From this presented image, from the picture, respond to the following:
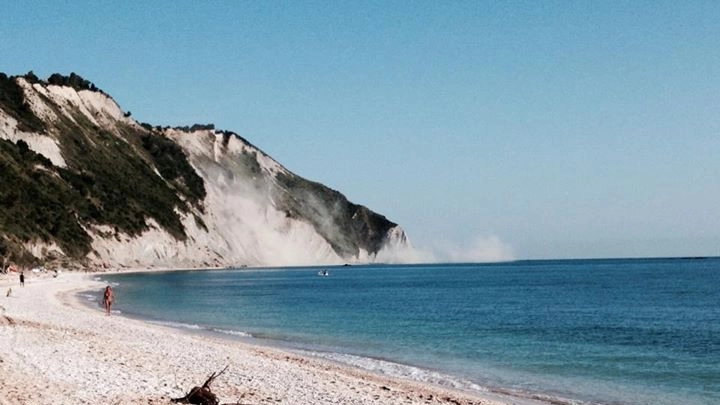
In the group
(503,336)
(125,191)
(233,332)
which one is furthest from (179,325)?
(125,191)

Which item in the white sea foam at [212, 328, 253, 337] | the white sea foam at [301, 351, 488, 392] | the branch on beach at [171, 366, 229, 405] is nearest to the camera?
the branch on beach at [171, 366, 229, 405]

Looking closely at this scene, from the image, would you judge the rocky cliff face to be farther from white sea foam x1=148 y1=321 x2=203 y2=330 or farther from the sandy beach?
the sandy beach

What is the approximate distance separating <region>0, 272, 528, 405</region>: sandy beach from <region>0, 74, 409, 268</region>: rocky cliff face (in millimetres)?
62638

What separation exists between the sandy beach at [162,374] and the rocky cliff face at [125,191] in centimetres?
6264

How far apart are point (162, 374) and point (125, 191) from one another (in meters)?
121

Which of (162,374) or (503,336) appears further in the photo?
(503,336)

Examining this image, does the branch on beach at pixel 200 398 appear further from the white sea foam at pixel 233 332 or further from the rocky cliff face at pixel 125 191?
the rocky cliff face at pixel 125 191

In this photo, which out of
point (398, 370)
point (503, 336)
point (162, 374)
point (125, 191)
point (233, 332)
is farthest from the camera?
point (125, 191)

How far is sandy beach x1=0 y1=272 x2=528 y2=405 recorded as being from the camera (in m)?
15.2

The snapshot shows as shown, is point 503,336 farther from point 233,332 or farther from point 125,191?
point 125,191

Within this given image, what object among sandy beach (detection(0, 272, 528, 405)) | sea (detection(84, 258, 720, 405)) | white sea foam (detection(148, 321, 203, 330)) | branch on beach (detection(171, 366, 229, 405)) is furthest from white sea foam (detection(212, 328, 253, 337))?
branch on beach (detection(171, 366, 229, 405))

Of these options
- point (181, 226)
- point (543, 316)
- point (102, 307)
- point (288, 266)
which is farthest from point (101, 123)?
point (543, 316)

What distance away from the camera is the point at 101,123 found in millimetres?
153000

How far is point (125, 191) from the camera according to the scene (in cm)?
13375
